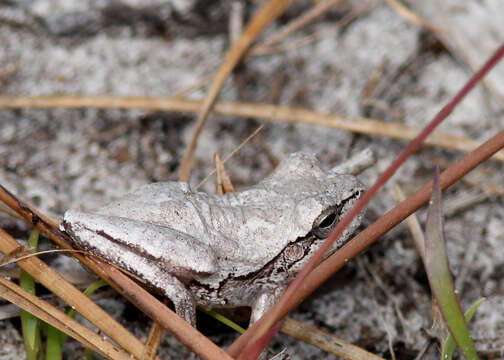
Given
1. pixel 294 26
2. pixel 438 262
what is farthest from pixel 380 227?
pixel 294 26

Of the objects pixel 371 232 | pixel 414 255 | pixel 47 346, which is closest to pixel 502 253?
pixel 414 255

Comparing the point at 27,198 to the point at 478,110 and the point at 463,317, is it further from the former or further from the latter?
the point at 478,110

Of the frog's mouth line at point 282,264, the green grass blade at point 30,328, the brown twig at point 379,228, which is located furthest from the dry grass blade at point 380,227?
the green grass blade at point 30,328

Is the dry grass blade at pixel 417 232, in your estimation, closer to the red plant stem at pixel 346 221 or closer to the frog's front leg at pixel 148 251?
the red plant stem at pixel 346 221

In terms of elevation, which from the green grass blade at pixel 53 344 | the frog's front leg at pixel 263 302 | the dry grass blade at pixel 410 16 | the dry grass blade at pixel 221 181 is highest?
the dry grass blade at pixel 410 16

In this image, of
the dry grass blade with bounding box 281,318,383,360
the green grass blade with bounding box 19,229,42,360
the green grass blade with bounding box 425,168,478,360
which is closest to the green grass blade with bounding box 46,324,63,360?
the green grass blade with bounding box 19,229,42,360

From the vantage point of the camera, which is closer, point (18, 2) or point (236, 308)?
point (236, 308)
